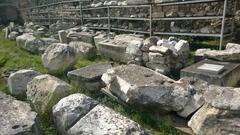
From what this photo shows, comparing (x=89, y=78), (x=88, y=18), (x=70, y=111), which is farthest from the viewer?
(x=88, y=18)

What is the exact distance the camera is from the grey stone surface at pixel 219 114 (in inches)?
111

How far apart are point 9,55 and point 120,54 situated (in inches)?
155

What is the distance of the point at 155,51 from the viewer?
5070 millimetres

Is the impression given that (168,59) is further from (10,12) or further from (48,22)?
(10,12)

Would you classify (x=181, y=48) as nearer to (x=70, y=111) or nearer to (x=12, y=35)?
(x=70, y=111)

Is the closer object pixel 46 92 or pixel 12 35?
pixel 46 92

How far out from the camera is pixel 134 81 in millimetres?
3752

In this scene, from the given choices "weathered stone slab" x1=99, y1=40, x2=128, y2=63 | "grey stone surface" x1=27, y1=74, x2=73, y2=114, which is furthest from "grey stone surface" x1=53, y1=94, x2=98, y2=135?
"weathered stone slab" x1=99, y1=40, x2=128, y2=63

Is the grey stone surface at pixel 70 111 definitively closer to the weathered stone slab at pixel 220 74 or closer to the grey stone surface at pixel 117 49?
the weathered stone slab at pixel 220 74

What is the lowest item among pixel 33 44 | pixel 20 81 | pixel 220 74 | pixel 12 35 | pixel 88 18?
pixel 20 81

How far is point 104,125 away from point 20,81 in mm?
2553

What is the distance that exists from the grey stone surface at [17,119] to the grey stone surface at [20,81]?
1296mm

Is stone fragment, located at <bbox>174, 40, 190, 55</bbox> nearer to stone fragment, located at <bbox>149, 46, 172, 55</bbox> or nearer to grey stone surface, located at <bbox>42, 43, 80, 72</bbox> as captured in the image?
stone fragment, located at <bbox>149, 46, 172, 55</bbox>

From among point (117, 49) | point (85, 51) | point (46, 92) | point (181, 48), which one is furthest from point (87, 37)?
point (46, 92)
